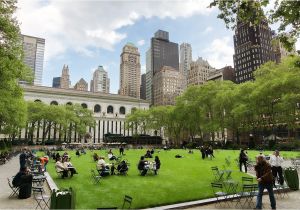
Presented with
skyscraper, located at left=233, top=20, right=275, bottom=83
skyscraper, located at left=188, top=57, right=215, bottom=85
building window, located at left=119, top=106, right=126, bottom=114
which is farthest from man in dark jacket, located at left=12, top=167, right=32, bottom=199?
skyscraper, located at left=188, top=57, right=215, bottom=85

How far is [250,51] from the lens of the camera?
426 ft

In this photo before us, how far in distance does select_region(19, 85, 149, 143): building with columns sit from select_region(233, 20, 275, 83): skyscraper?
2031 inches

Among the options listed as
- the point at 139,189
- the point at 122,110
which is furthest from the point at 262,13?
the point at 122,110

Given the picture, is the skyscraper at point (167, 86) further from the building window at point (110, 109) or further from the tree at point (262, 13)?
the tree at point (262, 13)

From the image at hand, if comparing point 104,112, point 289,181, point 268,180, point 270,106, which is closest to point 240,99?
point 270,106

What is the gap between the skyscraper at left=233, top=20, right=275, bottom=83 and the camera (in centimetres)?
12738

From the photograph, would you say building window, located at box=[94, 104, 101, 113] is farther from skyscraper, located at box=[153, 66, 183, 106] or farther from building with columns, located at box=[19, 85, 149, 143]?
skyscraper, located at box=[153, 66, 183, 106]

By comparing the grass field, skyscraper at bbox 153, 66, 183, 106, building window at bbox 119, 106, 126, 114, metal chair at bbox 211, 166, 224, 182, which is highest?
skyscraper at bbox 153, 66, 183, 106

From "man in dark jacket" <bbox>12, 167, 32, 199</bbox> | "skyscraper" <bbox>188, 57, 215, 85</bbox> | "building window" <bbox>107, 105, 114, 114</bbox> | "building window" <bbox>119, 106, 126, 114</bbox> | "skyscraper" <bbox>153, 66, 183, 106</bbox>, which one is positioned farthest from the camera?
"skyscraper" <bbox>153, 66, 183, 106</bbox>

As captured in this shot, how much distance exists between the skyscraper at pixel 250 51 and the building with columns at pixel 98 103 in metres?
51.6

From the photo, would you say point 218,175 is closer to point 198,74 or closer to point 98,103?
point 98,103

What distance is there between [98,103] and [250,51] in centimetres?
7641

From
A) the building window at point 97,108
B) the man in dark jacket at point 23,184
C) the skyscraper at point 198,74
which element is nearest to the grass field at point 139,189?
the man in dark jacket at point 23,184

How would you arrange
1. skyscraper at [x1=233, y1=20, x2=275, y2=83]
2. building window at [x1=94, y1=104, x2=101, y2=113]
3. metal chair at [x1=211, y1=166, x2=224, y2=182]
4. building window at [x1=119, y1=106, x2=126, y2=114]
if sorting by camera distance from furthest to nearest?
skyscraper at [x1=233, y1=20, x2=275, y2=83], building window at [x1=119, y1=106, x2=126, y2=114], building window at [x1=94, y1=104, x2=101, y2=113], metal chair at [x1=211, y1=166, x2=224, y2=182]
